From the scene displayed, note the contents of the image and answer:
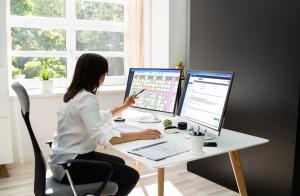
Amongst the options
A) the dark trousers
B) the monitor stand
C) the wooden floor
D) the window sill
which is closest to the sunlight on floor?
the wooden floor

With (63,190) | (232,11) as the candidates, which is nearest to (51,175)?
(63,190)

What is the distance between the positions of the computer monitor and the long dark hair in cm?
65

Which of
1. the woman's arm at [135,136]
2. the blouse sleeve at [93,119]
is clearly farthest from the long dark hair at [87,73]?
the woman's arm at [135,136]

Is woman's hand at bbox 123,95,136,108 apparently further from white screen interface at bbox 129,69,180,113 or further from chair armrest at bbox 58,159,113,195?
chair armrest at bbox 58,159,113,195

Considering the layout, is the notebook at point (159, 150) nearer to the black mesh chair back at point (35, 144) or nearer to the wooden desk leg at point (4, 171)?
the black mesh chair back at point (35, 144)

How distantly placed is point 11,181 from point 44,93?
1032 mm

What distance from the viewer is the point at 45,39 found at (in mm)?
3951

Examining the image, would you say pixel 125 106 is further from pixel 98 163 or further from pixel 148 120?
pixel 98 163

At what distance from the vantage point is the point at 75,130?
1.79 m

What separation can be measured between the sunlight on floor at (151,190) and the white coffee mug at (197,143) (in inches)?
48.8

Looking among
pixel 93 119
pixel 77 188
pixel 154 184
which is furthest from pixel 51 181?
pixel 154 184

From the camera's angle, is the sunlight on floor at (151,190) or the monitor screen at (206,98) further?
the sunlight on floor at (151,190)

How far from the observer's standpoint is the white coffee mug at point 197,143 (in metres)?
1.69

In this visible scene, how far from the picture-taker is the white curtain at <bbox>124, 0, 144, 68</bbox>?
14.2 ft
